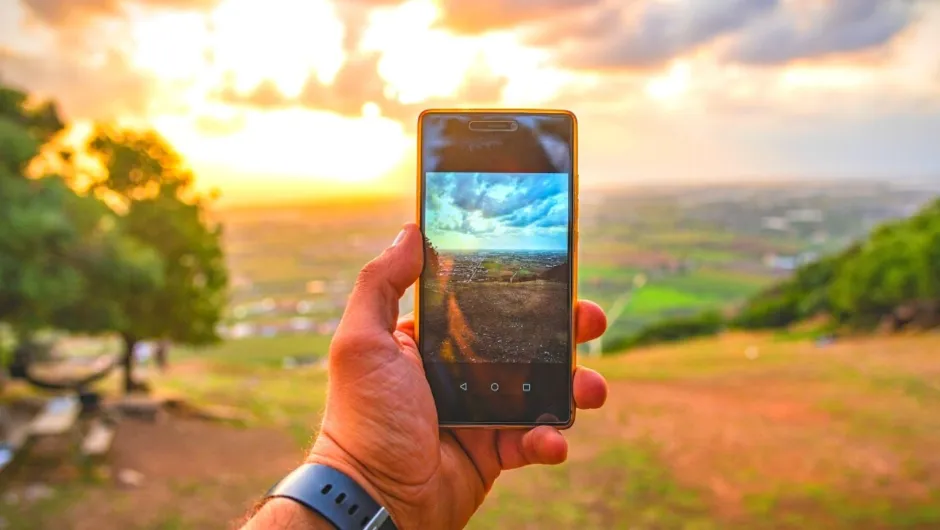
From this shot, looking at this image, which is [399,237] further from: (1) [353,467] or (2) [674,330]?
(2) [674,330]

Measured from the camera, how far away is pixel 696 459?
158 inches

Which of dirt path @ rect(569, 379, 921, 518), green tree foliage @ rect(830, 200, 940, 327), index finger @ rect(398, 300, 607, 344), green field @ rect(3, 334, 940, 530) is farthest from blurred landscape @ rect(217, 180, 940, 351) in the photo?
index finger @ rect(398, 300, 607, 344)

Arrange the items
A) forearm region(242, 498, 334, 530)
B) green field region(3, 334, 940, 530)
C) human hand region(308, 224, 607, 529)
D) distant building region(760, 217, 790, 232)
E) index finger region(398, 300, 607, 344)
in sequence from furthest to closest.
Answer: distant building region(760, 217, 790, 232) → green field region(3, 334, 940, 530) → index finger region(398, 300, 607, 344) → human hand region(308, 224, 607, 529) → forearm region(242, 498, 334, 530)

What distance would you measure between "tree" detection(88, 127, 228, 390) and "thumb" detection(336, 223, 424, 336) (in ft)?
17.5

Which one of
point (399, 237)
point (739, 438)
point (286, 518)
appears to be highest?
point (399, 237)

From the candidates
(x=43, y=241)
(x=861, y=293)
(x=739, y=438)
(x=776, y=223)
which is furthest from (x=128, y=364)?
(x=861, y=293)

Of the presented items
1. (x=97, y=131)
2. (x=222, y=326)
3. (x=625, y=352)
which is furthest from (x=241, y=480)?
(x=625, y=352)

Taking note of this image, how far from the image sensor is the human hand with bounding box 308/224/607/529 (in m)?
0.95

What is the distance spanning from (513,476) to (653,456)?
75cm

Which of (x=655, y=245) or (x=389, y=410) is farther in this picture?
(x=655, y=245)

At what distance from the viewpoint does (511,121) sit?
1.04 m

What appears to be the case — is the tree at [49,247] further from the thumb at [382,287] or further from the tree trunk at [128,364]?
the thumb at [382,287]

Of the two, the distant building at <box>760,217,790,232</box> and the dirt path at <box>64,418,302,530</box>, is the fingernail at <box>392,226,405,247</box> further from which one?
the distant building at <box>760,217,790,232</box>

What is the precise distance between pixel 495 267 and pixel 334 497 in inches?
14.0
